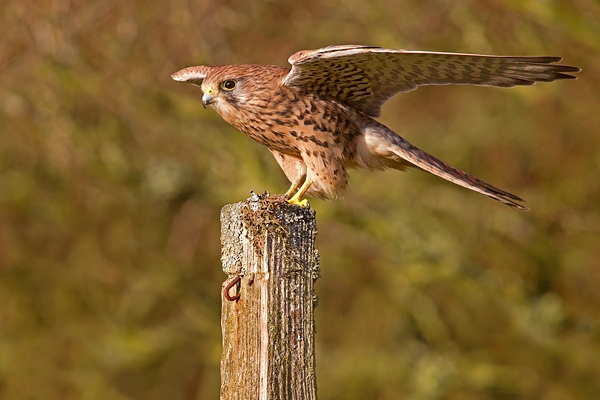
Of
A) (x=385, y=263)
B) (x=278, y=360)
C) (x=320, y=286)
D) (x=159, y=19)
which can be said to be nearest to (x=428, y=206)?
(x=385, y=263)

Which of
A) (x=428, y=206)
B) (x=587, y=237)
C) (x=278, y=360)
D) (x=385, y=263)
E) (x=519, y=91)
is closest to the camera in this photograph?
(x=278, y=360)

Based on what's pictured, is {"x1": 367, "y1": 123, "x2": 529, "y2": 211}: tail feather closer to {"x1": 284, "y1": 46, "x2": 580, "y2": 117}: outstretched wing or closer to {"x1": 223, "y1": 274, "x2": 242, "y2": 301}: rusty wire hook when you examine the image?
{"x1": 284, "y1": 46, "x2": 580, "y2": 117}: outstretched wing

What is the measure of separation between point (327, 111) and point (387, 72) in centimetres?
34

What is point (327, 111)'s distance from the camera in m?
3.85

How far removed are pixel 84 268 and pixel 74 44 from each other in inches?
108

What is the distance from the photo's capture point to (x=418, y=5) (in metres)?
6.43

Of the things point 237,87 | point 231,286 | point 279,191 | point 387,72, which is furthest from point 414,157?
point 279,191

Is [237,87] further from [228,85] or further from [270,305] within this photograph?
[270,305]

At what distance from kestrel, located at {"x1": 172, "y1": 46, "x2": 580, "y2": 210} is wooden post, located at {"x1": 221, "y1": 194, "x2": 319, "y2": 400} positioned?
1.18 m

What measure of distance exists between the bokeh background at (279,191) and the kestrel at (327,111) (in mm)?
1565

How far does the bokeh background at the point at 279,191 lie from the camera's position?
6.31 m

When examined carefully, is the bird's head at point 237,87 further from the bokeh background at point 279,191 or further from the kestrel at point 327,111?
the bokeh background at point 279,191

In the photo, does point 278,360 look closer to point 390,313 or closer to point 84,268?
point 390,313

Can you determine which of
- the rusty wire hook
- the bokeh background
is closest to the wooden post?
the rusty wire hook
